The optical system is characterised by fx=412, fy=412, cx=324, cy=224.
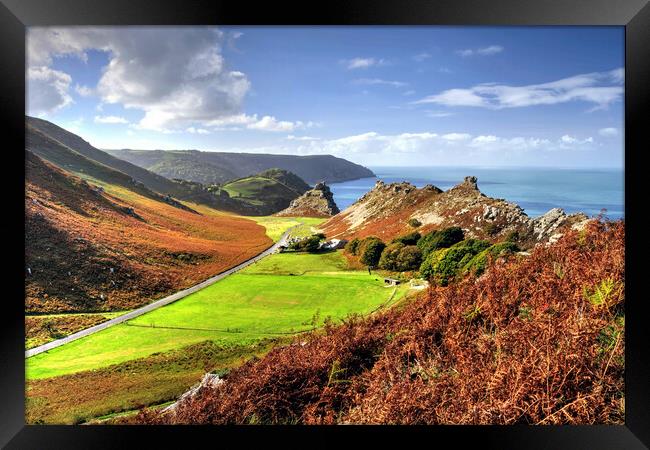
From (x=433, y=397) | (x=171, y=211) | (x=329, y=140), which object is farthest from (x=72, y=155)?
(x=433, y=397)

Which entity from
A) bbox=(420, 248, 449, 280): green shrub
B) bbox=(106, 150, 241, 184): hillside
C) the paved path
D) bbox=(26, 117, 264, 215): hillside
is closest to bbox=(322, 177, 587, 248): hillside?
bbox=(420, 248, 449, 280): green shrub

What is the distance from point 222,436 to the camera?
416 centimetres

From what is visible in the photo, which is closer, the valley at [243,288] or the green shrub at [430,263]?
the valley at [243,288]

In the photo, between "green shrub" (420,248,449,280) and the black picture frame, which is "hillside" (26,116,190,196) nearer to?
the black picture frame

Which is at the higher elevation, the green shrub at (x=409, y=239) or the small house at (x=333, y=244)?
the green shrub at (x=409, y=239)

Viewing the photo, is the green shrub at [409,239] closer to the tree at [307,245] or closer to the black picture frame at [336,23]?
the tree at [307,245]

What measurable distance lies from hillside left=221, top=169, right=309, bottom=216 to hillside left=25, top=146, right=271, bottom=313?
460 millimetres

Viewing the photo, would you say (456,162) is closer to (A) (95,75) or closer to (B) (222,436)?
(B) (222,436)

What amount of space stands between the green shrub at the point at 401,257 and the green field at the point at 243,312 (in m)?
0.24

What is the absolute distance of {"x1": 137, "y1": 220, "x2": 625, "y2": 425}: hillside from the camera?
13.0 ft

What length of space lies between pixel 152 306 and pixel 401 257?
288 centimetres

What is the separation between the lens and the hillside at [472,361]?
156 inches

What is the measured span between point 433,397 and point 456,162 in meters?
2.57

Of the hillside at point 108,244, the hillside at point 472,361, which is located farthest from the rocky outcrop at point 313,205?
the hillside at point 472,361
